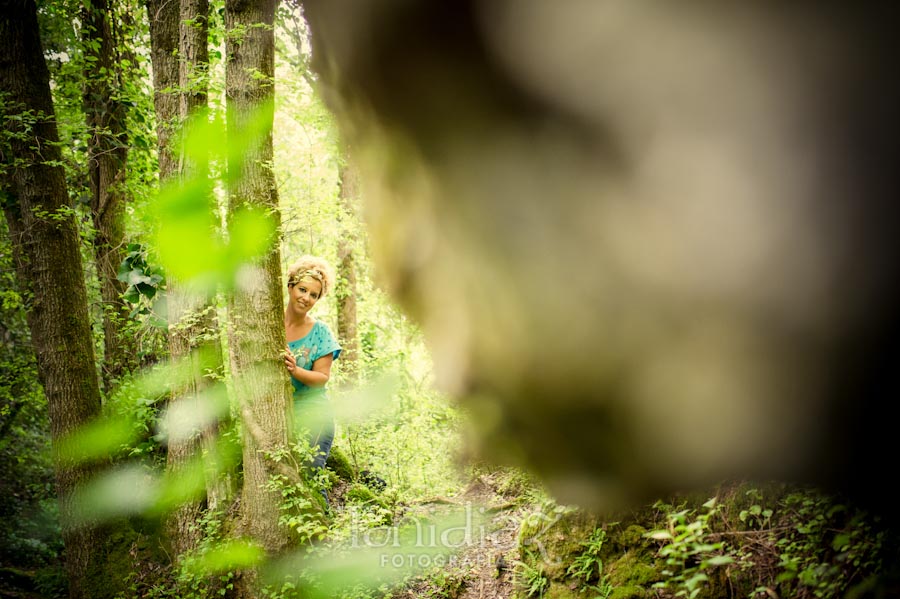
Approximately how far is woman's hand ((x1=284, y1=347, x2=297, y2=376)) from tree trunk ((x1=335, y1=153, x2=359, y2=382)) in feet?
4.57

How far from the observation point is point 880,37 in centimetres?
67

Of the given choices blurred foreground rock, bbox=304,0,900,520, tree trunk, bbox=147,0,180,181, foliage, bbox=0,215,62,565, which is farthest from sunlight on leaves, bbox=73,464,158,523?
blurred foreground rock, bbox=304,0,900,520

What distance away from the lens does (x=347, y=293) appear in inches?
226

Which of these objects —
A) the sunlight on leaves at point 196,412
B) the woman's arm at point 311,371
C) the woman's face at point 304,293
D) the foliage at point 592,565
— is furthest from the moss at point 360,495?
the foliage at point 592,565

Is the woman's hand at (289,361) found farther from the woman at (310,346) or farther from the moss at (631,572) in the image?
the moss at (631,572)

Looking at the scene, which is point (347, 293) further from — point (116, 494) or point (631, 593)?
point (631, 593)

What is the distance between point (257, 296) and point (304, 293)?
0.57 m

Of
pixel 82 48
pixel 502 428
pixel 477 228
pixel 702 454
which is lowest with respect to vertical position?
pixel 702 454

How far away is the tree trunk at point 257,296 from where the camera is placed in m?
3.51

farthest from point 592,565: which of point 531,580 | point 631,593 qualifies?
point 531,580

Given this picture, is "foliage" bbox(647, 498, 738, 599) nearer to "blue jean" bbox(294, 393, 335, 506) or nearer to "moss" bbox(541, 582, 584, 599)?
"moss" bbox(541, 582, 584, 599)

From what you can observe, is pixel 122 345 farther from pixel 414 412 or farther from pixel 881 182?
pixel 881 182

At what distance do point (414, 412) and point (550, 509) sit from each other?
117 inches

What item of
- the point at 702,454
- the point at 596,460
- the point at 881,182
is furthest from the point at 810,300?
the point at 596,460
